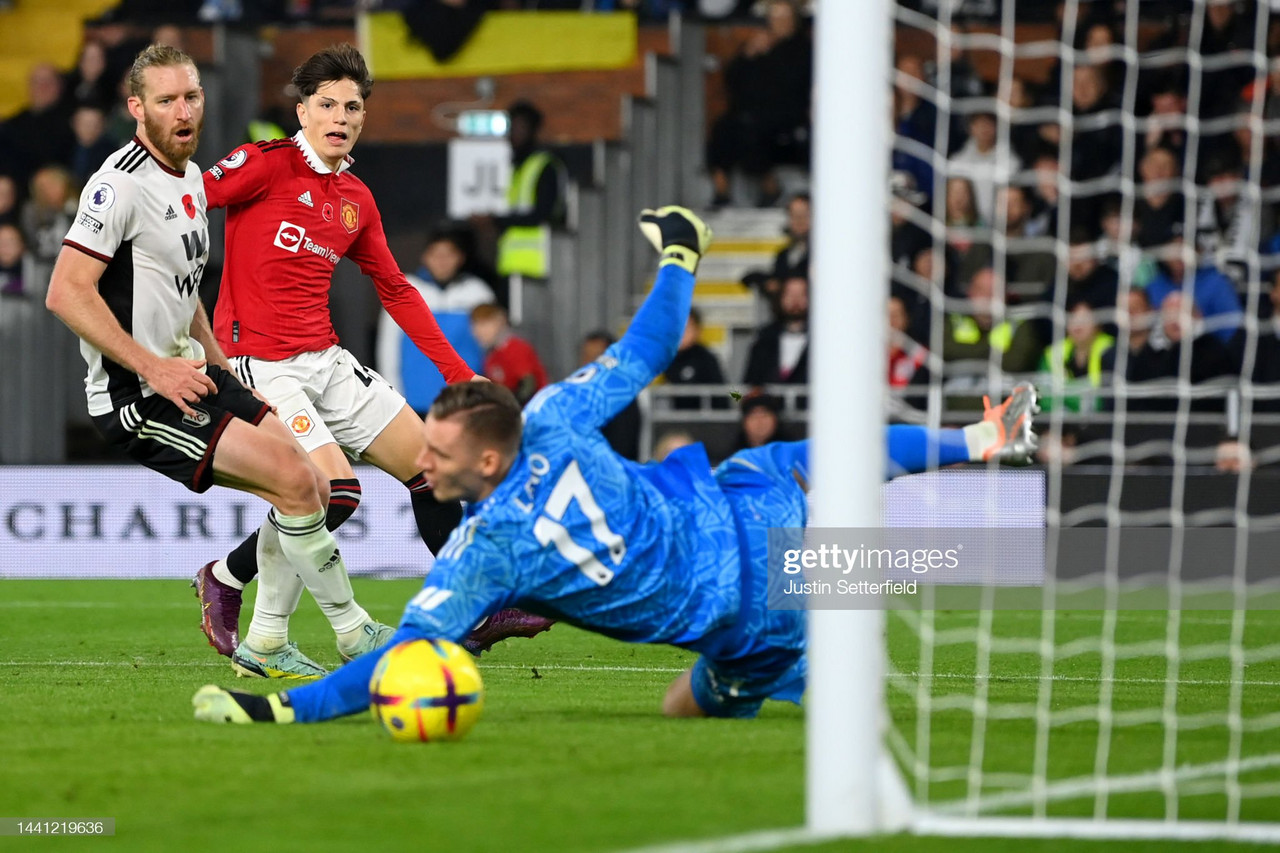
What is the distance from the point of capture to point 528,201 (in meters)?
14.3

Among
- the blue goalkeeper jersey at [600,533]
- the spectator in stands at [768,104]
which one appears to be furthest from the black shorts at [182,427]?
the spectator in stands at [768,104]

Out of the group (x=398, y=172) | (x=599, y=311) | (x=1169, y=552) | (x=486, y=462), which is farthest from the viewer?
(x=398, y=172)

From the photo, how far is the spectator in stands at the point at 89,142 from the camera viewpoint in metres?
14.9

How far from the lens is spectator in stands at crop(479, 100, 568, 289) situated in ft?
46.2

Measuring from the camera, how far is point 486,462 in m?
4.46

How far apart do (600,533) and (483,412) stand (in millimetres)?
468

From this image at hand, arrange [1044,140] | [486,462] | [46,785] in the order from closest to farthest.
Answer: [46,785] → [486,462] → [1044,140]

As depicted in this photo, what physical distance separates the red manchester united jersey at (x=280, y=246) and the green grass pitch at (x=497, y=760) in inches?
53.9

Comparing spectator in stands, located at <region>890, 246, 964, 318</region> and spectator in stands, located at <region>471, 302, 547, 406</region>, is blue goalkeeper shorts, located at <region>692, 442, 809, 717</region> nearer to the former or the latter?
spectator in stands, located at <region>890, 246, 964, 318</region>

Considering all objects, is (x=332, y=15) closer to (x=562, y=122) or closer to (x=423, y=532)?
(x=562, y=122)

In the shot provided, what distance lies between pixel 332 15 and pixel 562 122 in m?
2.51

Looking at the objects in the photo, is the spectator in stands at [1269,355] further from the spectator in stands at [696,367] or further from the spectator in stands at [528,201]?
the spectator in stands at [528,201]

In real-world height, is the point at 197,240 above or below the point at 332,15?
below

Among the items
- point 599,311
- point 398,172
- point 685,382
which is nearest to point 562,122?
point 398,172
